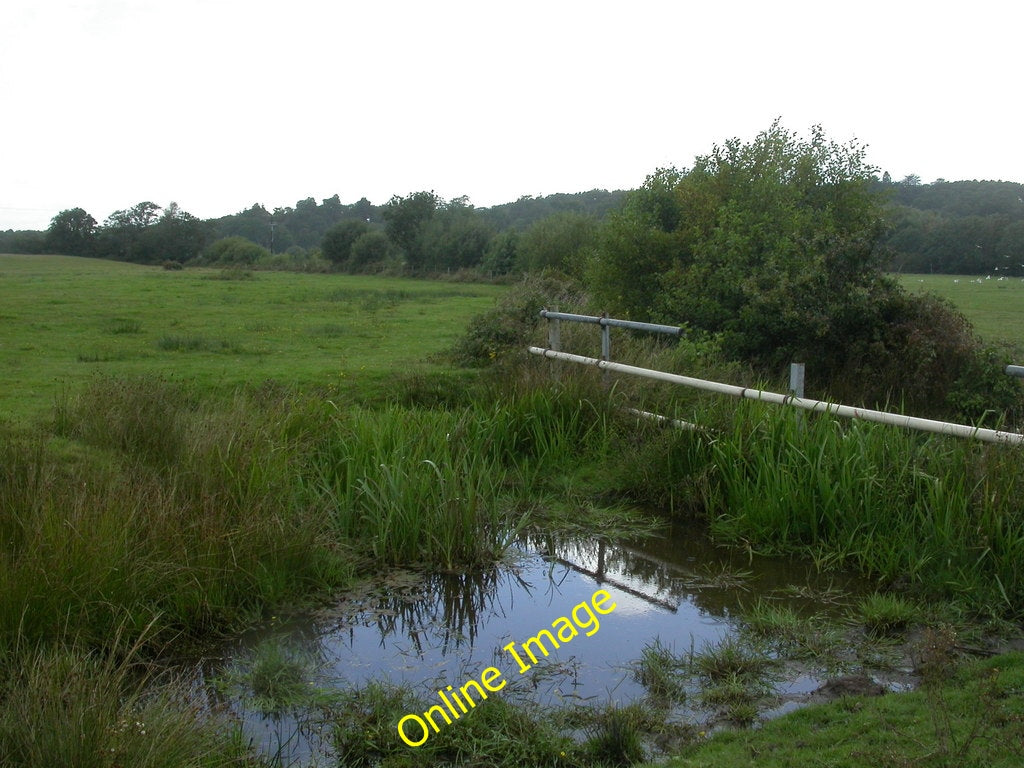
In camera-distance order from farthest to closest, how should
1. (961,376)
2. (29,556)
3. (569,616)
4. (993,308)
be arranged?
(993,308)
(961,376)
(569,616)
(29,556)

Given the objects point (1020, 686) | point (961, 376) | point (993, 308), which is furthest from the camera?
point (993, 308)

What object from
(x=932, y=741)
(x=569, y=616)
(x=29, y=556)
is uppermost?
(x=29, y=556)

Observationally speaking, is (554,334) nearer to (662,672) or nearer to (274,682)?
(662,672)

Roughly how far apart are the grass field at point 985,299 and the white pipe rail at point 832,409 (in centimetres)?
1074

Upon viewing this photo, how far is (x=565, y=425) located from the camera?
346 inches

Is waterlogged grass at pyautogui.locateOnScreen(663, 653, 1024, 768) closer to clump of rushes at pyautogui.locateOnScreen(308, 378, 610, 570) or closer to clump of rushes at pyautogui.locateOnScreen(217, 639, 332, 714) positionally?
clump of rushes at pyautogui.locateOnScreen(217, 639, 332, 714)

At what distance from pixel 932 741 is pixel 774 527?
10.1ft

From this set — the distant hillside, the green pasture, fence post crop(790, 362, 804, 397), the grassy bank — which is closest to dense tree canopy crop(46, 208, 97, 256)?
the green pasture

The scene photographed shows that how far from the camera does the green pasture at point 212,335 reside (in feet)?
38.2

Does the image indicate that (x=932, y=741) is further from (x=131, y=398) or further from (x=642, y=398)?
(x=131, y=398)

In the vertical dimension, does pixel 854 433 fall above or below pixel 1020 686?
above

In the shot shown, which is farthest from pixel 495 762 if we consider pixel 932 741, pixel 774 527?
pixel 774 527

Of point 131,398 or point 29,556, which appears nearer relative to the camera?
point 29,556

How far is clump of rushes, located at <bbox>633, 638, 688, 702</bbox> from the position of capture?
439cm
